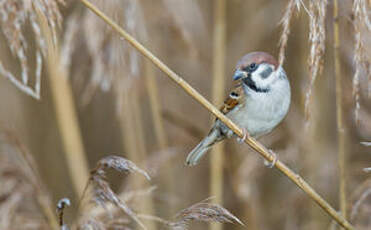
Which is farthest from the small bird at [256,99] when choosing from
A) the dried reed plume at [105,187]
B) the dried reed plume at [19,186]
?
the dried reed plume at [105,187]

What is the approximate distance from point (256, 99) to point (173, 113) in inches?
26.4

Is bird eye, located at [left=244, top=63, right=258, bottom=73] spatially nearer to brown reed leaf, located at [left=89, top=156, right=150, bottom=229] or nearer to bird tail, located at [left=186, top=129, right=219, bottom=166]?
bird tail, located at [left=186, top=129, right=219, bottom=166]

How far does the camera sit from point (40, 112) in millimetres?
4027

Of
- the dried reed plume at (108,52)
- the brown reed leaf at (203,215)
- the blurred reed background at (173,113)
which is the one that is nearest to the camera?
the brown reed leaf at (203,215)

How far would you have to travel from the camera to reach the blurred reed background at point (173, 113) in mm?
1512

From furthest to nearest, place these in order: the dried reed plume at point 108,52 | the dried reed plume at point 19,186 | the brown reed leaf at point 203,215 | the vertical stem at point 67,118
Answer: the vertical stem at point 67,118 → the dried reed plume at point 108,52 → the dried reed plume at point 19,186 → the brown reed leaf at point 203,215

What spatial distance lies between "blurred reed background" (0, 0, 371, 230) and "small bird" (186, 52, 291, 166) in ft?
0.29

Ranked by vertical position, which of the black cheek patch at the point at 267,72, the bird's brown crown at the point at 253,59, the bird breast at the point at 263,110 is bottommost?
the bird breast at the point at 263,110

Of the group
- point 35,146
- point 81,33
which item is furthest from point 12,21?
point 35,146

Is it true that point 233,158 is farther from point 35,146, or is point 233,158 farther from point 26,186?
point 35,146

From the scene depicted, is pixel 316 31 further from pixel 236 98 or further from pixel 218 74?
pixel 236 98

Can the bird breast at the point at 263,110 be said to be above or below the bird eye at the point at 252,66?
below

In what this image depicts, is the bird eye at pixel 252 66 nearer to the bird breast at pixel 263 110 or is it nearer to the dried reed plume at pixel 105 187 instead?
the bird breast at pixel 263 110

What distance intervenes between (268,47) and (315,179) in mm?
1191
